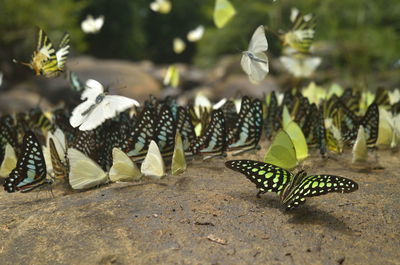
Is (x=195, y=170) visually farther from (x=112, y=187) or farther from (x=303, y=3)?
(x=303, y=3)

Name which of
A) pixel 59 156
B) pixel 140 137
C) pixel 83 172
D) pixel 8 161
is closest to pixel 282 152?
pixel 140 137

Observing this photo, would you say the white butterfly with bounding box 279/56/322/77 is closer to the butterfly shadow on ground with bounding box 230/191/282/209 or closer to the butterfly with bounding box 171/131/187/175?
the butterfly with bounding box 171/131/187/175

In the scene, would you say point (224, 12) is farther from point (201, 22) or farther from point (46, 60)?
Result: point (201, 22)

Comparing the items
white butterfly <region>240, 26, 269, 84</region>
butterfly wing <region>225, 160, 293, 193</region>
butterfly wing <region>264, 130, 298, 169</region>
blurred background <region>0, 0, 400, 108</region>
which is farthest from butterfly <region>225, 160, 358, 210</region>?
blurred background <region>0, 0, 400, 108</region>

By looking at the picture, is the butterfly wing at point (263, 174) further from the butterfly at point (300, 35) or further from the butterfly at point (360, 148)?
the butterfly at point (300, 35)

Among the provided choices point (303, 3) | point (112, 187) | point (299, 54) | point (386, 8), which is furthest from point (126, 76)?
point (112, 187)
